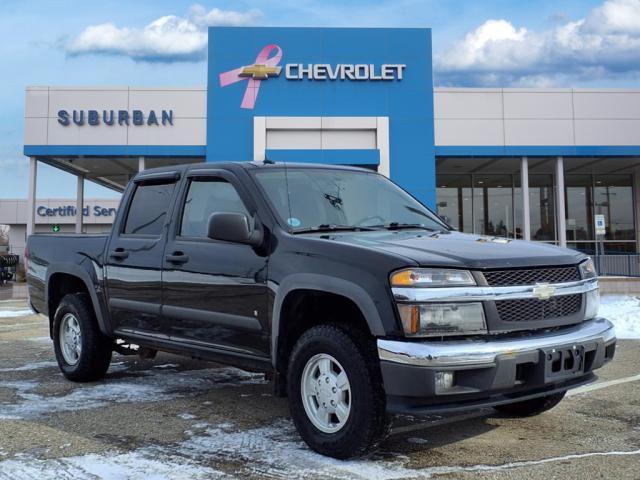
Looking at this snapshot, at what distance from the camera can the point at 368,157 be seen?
69.3ft

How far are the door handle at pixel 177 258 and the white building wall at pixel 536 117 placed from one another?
17.8 meters

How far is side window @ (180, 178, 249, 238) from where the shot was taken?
4742 mm

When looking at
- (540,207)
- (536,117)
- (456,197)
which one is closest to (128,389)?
(536,117)

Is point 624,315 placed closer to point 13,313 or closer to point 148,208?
point 148,208

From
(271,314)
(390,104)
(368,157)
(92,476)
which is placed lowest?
(92,476)

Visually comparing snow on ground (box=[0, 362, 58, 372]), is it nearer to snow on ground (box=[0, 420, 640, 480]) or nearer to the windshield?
snow on ground (box=[0, 420, 640, 480])

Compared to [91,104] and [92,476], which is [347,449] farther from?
[91,104]

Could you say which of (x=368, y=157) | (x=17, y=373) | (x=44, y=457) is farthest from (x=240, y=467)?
(x=368, y=157)

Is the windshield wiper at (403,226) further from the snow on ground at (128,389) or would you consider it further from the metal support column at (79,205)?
the metal support column at (79,205)

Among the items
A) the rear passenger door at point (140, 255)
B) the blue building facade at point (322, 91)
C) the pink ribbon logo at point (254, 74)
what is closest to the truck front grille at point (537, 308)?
the rear passenger door at point (140, 255)

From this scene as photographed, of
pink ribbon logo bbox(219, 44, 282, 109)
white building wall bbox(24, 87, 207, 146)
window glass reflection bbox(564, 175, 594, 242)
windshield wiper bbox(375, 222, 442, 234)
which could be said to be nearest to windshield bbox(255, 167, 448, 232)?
windshield wiper bbox(375, 222, 442, 234)

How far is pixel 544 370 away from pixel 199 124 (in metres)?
19.4

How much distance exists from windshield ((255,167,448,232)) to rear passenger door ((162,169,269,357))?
27cm

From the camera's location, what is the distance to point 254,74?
21.2m
